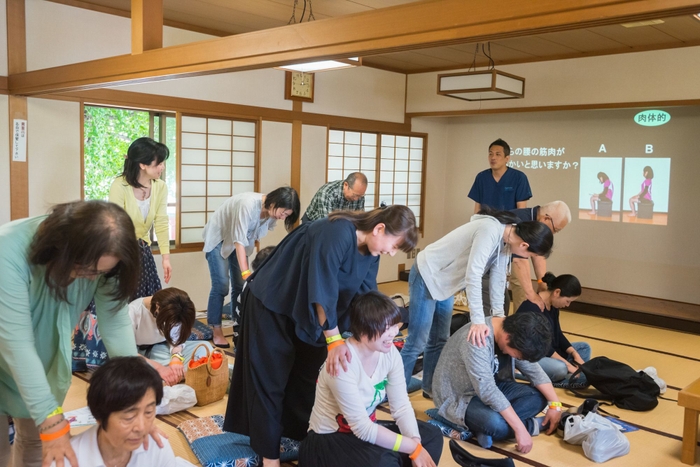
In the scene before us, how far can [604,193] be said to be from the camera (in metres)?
6.65

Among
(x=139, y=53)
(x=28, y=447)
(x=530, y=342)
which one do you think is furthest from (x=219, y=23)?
(x=28, y=447)

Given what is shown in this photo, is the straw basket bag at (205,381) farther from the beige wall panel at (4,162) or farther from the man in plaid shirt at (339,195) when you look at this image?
the beige wall panel at (4,162)

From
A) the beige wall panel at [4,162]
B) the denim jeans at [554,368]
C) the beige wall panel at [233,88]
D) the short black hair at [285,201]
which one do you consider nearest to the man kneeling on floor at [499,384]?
the denim jeans at [554,368]

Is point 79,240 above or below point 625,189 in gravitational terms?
below

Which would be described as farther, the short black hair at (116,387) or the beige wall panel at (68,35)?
the beige wall panel at (68,35)

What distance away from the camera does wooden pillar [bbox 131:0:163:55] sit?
10.7ft

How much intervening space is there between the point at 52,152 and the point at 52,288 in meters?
3.60

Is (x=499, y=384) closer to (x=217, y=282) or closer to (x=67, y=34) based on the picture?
(x=217, y=282)

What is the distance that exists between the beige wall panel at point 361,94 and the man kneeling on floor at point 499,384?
3.97 metres

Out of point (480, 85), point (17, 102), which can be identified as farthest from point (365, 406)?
point (17, 102)

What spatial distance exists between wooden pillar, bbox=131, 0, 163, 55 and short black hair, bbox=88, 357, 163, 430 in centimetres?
223

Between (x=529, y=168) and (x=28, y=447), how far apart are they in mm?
6360

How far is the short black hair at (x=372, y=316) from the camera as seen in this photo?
2.14m

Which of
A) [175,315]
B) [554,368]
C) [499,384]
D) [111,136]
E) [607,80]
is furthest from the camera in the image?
[607,80]
